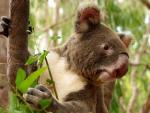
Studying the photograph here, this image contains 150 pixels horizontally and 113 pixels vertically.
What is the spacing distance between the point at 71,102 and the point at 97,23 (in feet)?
1.83

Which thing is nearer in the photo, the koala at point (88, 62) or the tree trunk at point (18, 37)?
the tree trunk at point (18, 37)

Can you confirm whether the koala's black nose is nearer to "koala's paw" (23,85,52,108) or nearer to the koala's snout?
the koala's snout

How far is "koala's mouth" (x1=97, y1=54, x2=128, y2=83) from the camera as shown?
7.02 feet

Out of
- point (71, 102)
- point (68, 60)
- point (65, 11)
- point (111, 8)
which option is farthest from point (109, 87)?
point (65, 11)

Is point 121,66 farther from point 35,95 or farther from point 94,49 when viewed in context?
point 35,95

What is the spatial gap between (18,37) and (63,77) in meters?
0.81

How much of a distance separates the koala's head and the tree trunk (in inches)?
27.7

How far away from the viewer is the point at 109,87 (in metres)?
2.77

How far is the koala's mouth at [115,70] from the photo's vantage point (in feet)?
7.02

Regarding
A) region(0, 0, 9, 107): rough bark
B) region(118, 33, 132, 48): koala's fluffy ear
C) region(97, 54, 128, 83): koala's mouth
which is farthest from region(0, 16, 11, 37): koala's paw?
region(118, 33, 132, 48): koala's fluffy ear

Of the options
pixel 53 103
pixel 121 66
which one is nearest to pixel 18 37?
pixel 53 103

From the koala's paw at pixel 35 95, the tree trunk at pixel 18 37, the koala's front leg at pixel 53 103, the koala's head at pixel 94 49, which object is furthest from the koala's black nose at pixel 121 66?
the tree trunk at pixel 18 37

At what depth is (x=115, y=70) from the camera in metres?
2.16

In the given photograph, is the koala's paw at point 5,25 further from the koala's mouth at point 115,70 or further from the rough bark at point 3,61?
the koala's mouth at point 115,70
